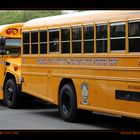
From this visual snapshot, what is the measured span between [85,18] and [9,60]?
16.5 ft

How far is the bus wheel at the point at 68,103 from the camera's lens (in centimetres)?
1132

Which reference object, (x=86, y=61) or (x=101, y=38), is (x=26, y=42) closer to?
(x=86, y=61)

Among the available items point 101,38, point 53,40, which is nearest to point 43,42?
point 53,40

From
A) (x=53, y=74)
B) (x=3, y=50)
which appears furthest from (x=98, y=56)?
(x=3, y=50)

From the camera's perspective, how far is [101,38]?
10.4 metres

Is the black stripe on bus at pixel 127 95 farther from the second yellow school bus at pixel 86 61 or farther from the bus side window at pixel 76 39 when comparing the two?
the bus side window at pixel 76 39

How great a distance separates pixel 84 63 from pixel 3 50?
5.36m

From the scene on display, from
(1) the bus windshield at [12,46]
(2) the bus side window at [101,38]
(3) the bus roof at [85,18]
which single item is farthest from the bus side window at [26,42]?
(2) the bus side window at [101,38]

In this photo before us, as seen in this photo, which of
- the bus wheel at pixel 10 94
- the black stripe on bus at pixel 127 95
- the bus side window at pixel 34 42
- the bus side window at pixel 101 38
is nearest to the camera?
the black stripe on bus at pixel 127 95

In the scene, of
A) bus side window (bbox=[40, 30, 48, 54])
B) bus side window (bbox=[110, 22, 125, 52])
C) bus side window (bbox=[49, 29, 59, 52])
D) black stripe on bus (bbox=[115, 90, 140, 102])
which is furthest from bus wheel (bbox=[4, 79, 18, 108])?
black stripe on bus (bbox=[115, 90, 140, 102])

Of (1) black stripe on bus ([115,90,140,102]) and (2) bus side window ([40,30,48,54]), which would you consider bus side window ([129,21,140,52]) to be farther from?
(2) bus side window ([40,30,48,54])

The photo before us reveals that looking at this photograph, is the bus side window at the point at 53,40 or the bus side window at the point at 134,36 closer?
the bus side window at the point at 134,36

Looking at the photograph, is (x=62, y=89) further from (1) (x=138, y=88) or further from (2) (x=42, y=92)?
(1) (x=138, y=88)

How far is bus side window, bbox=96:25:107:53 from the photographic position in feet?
33.7
